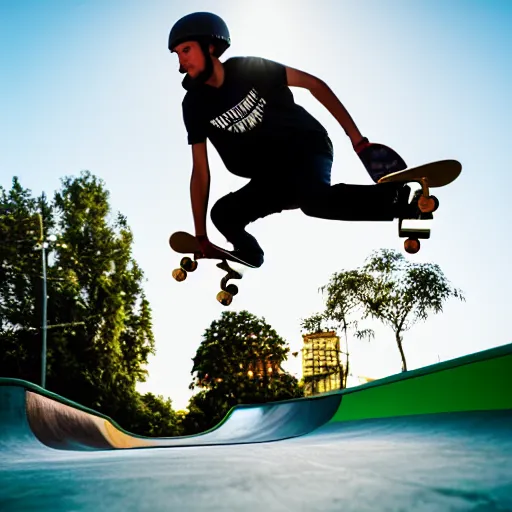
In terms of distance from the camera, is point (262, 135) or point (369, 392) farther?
point (369, 392)

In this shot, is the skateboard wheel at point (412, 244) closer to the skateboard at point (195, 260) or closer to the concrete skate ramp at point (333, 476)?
the concrete skate ramp at point (333, 476)

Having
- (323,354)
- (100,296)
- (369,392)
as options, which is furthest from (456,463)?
(323,354)

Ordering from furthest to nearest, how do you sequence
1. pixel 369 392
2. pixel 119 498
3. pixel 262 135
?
1. pixel 369 392
2. pixel 262 135
3. pixel 119 498

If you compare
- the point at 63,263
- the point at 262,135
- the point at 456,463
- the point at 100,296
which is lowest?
the point at 456,463

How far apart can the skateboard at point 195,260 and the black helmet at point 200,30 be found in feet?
4.19

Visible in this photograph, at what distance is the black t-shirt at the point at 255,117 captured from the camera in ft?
9.83

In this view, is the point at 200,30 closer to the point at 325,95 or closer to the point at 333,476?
the point at 325,95

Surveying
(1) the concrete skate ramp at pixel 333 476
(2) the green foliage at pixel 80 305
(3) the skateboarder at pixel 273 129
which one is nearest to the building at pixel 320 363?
(2) the green foliage at pixel 80 305

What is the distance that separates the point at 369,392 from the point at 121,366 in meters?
21.9

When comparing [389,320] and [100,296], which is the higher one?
[100,296]

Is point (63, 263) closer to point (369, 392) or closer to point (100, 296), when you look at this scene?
point (100, 296)

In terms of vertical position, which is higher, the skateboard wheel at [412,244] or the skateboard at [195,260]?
the skateboard at [195,260]

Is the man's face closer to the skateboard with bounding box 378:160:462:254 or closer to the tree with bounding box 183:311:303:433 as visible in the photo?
the skateboard with bounding box 378:160:462:254

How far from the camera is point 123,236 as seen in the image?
28.0 meters
